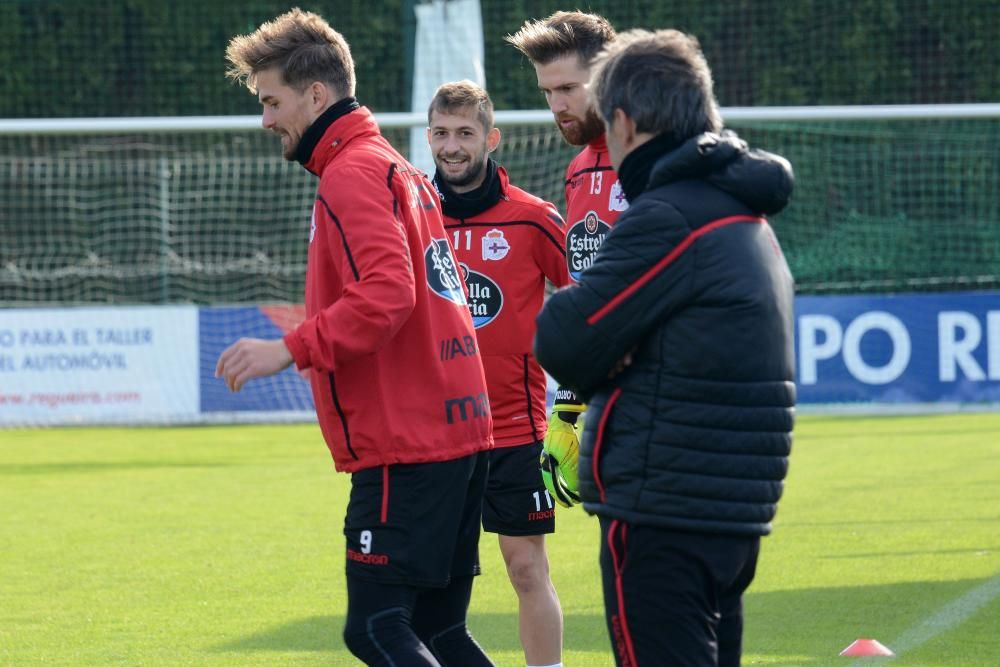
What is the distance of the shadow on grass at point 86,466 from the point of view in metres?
13.5

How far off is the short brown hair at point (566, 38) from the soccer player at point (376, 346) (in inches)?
42.6

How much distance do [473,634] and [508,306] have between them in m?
1.70

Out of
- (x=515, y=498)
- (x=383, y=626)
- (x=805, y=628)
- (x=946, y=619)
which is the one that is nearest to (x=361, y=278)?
(x=383, y=626)

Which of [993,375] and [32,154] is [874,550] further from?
[32,154]

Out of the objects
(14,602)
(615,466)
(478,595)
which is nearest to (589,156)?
(615,466)

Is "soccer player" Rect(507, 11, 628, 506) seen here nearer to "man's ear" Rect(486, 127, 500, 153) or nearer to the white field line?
"man's ear" Rect(486, 127, 500, 153)

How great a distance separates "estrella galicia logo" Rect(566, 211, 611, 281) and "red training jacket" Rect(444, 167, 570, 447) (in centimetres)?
A: 25

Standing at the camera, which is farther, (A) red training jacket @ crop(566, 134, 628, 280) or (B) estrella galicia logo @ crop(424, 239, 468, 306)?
(A) red training jacket @ crop(566, 134, 628, 280)

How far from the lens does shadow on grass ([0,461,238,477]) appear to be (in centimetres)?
1353

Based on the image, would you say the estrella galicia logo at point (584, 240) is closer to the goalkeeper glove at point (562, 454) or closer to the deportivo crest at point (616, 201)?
the deportivo crest at point (616, 201)

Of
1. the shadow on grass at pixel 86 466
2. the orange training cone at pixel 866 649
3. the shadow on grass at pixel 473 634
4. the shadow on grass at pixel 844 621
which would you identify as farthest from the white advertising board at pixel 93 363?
the orange training cone at pixel 866 649

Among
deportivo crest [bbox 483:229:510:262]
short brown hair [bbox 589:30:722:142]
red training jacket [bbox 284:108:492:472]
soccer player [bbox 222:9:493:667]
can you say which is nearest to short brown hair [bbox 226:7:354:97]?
soccer player [bbox 222:9:493:667]

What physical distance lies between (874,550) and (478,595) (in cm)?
232

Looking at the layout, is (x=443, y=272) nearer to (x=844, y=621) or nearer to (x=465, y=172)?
(x=465, y=172)
